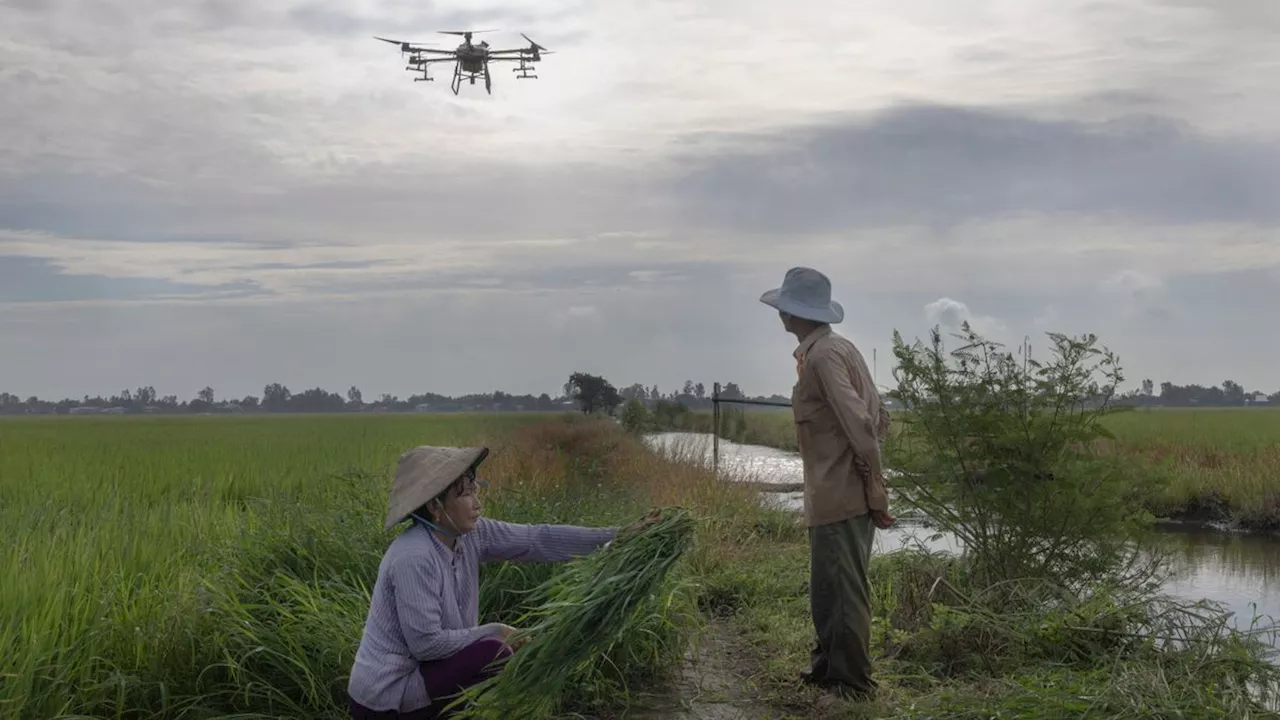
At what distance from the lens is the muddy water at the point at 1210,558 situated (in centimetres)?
931

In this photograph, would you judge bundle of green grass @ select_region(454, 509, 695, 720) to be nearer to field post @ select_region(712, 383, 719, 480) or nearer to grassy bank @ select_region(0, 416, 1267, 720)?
grassy bank @ select_region(0, 416, 1267, 720)

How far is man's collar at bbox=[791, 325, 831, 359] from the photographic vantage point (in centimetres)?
489

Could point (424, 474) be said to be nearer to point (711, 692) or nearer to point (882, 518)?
point (882, 518)

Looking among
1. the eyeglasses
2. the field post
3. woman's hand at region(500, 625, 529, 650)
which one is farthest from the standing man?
the field post

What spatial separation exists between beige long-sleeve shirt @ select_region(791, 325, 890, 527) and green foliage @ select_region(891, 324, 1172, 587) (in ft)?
5.46

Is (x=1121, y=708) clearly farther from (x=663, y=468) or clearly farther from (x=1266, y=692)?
(x=663, y=468)

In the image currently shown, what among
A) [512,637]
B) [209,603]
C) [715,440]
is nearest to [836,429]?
[512,637]

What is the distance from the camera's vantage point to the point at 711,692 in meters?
5.38

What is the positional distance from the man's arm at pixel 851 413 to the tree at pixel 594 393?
3435 cm

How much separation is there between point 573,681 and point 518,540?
4.22ft

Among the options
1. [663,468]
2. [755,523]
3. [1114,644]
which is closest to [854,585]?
[1114,644]

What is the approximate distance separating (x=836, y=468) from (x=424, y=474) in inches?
80.8

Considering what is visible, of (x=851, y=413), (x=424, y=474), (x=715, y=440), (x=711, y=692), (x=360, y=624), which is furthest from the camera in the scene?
(x=715, y=440)

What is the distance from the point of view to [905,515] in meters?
7.62
